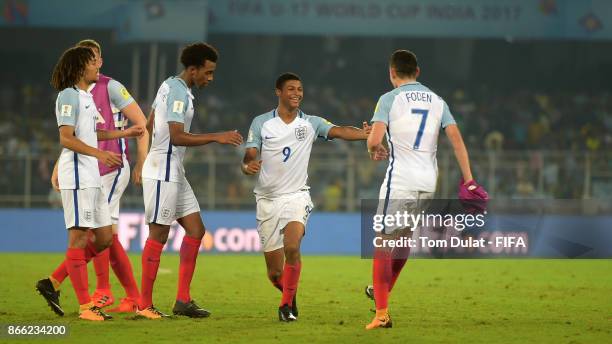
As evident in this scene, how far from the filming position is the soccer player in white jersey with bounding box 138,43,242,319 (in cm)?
923

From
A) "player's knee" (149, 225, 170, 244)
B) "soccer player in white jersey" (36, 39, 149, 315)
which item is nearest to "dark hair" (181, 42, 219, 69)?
"soccer player in white jersey" (36, 39, 149, 315)

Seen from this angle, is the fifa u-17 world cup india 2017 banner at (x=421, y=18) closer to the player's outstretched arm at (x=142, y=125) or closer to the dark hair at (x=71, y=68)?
the player's outstretched arm at (x=142, y=125)

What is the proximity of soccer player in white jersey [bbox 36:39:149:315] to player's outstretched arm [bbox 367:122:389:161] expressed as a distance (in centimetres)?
203

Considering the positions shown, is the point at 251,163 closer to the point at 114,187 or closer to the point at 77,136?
the point at 77,136

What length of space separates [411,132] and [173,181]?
2.01 meters

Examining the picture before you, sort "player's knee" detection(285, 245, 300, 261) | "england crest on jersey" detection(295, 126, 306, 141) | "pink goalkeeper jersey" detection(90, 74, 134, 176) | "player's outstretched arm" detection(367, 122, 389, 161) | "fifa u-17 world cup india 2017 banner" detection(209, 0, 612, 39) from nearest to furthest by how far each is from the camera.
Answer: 1. "player's outstretched arm" detection(367, 122, 389, 161)
2. "player's knee" detection(285, 245, 300, 261)
3. "england crest on jersey" detection(295, 126, 306, 141)
4. "pink goalkeeper jersey" detection(90, 74, 134, 176)
5. "fifa u-17 world cup india 2017 banner" detection(209, 0, 612, 39)

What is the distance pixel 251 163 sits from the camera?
29.7 ft

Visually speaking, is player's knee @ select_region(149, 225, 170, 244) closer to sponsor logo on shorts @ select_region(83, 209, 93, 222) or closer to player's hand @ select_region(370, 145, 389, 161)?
sponsor logo on shorts @ select_region(83, 209, 93, 222)

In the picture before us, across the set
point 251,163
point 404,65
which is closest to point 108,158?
point 251,163

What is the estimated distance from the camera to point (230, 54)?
30.1 metres

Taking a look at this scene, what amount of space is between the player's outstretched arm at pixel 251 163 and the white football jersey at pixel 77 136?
1165mm

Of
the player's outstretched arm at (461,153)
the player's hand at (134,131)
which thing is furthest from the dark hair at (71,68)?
the player's outstretched arm at (461,153)

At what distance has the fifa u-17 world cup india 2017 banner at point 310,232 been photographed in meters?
19.2

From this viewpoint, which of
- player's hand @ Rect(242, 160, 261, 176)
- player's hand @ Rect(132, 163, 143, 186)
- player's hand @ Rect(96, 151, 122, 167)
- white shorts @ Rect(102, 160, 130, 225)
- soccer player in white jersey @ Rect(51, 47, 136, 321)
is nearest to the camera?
player's hand @ Rect(96, 151, 122, 167)
